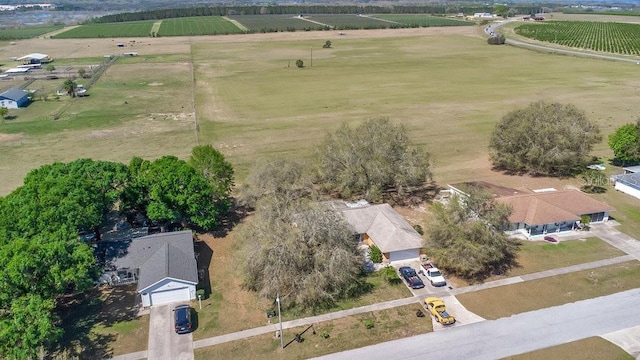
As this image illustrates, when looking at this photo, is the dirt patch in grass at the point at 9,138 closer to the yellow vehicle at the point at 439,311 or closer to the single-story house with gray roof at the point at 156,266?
the single-story house with gray roof at the point at 156,266

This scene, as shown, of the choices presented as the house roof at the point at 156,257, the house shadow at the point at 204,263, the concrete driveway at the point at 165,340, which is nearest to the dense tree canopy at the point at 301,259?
the house shadow at the point at 204,263

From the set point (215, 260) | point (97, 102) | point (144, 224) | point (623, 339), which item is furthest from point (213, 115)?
point (623, 339)

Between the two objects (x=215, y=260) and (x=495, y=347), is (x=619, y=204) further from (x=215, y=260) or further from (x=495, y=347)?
(x=215, y=260)

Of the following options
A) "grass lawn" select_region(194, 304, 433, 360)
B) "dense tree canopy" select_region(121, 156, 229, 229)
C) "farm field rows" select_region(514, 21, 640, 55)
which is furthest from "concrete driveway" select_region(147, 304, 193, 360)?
"farm field rows" select_region(514, 21, 640, 55)

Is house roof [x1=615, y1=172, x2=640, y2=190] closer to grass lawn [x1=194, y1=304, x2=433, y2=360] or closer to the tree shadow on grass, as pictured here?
grass lawn [x1=194, y1=304, x2=433, y2=360]

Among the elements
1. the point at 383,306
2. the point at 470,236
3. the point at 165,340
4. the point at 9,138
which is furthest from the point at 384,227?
the point at 9,138

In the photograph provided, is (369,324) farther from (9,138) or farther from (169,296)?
(9,138)
